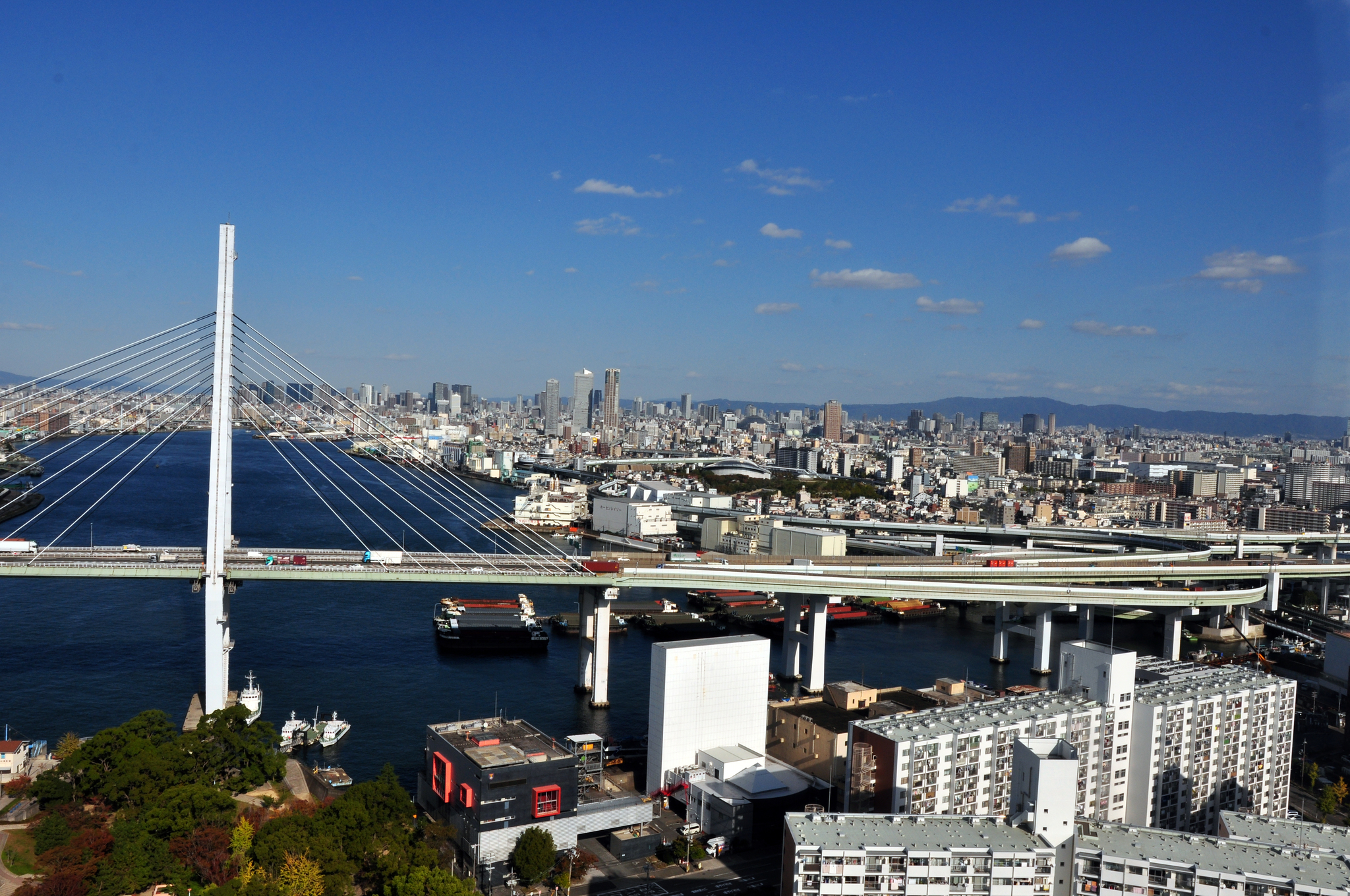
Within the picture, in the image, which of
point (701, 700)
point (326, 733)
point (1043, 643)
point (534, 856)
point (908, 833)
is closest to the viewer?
point (908, 833)

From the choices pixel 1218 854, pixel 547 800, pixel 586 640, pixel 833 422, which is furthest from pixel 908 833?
pixel 833 422

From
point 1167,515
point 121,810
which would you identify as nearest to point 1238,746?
point 121,810

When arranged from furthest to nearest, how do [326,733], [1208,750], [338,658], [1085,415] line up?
1. [1085,415]
2. [338,658]
3. [326,733]
4. [1208,750]

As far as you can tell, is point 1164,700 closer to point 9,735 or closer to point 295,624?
point 9,735

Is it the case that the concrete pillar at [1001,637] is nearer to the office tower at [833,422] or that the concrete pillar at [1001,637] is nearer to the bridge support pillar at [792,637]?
the bridge support pillar at [792,637]

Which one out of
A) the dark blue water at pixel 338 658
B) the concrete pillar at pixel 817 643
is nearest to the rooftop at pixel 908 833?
the dark blue water at pixel 338 658

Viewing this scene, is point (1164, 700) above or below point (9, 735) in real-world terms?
above

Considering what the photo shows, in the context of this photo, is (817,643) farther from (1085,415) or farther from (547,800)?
(1085,415)

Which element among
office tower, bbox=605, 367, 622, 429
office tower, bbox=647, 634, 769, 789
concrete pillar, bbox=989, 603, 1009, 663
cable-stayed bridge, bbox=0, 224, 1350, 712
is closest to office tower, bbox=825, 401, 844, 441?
office tower, bbox=605, 367, 622, 429
